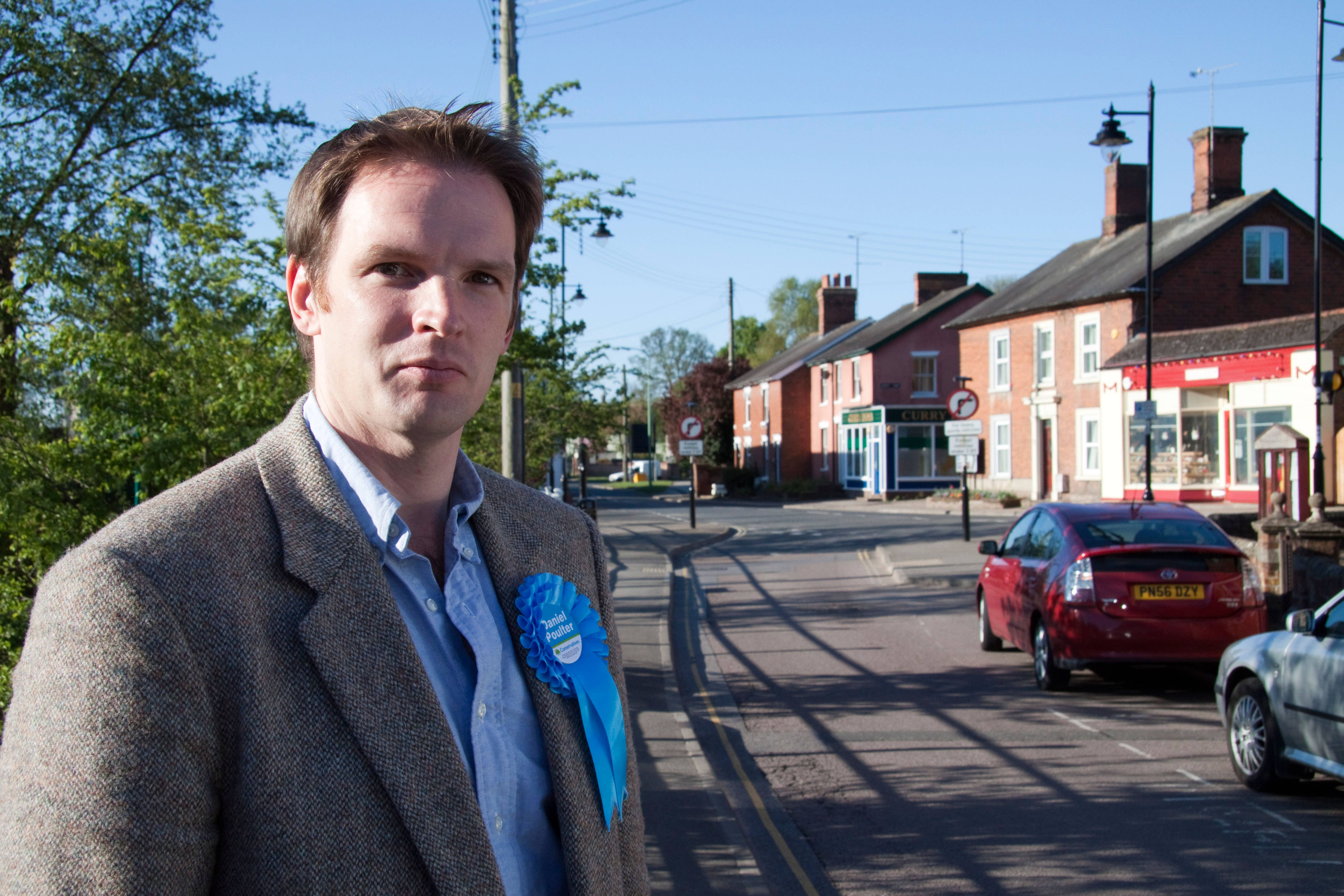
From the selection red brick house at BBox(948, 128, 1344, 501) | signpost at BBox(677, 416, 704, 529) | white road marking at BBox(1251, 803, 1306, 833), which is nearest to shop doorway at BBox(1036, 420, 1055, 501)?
red brick house at BBox(948, 128, 1344, 501)

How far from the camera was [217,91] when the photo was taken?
486 inches

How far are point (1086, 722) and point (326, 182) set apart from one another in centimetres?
824

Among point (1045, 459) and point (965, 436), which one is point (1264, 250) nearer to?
point (1045, 459)

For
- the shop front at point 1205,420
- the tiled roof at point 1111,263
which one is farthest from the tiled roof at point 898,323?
the shop front at point 1205,420

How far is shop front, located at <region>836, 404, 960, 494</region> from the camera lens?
47.1 m

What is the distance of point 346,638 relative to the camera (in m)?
1.47

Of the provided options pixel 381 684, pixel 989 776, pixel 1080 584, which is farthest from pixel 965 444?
pixel 381 684

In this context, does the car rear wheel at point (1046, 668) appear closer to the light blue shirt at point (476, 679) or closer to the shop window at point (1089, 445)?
the light blue shirt at point (476, 679)

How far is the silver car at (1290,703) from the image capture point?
6.13m

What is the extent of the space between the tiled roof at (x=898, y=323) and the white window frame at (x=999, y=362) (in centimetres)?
714

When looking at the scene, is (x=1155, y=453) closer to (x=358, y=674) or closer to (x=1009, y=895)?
(x=1009, y=895)

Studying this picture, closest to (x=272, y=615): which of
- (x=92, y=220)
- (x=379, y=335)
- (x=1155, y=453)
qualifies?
(x=379, y=335)

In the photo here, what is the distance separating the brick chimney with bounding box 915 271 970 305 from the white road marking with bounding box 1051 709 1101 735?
44.6 m

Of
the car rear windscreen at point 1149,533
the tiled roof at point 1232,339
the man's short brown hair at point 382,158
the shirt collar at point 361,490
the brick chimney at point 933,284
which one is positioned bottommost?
the car rear windscreen at point 1149,533
